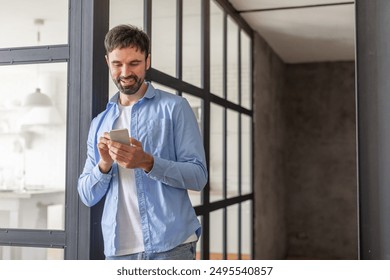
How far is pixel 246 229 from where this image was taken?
3.98 metres

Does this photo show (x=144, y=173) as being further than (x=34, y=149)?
No

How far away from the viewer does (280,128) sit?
527 cm

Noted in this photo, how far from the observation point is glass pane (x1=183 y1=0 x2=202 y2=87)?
2576 millimetres

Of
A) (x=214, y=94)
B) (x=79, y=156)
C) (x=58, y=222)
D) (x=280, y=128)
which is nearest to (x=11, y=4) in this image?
(x=79, y=156)

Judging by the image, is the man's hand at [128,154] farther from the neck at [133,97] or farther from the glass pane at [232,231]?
the glass pane at [232,231]

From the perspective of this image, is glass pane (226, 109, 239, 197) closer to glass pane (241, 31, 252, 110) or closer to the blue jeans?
glass pane (241, 31, 252, 110)

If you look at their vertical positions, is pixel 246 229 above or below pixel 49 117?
below

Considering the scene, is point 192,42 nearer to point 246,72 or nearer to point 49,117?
point 49,117

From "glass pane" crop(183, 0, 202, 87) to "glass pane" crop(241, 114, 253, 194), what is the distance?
43.7 inches

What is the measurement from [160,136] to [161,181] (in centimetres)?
13

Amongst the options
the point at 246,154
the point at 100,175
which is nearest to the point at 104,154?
the point at 100,175

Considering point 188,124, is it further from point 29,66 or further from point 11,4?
point 11,4

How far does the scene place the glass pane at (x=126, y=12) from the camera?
69.2 inches

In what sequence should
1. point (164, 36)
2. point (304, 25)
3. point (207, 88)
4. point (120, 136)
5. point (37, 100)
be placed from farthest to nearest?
point (304, 25)
point (207, 88)
point (164, 36)
point (37, 100)
point (120, 136)
